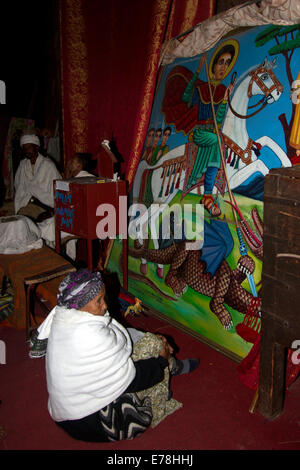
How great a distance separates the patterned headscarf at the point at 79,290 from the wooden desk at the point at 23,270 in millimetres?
1391

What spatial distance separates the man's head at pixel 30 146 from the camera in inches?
188

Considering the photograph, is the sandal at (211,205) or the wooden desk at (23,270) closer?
the sandal at (211,205)

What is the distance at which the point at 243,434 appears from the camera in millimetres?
2385

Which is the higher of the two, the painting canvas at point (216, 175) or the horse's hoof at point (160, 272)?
the painting canvas at point (216, 175)

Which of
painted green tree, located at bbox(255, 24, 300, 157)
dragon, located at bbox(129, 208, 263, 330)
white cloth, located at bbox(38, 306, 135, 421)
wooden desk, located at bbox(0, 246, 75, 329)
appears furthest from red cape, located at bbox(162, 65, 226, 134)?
white cloth, located at bbox(38, 306, 135, 421)

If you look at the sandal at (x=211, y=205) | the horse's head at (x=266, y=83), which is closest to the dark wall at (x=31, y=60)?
the sandal at (x=211, y=205)

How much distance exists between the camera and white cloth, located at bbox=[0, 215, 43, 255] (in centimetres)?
389

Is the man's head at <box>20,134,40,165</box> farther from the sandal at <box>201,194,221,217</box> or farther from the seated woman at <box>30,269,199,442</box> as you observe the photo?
the seated woman at <box>30,269,199,442</box>

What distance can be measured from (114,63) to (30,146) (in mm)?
1465

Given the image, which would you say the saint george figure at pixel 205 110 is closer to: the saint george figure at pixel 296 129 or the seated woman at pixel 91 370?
the saint george figure at pixel 296 129

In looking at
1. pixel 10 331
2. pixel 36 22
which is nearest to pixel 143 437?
pixel 10 331

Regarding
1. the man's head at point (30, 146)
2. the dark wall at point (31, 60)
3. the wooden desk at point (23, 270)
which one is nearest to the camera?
the wooden desk at point (23, 270)

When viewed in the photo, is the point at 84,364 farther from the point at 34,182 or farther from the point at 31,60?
the point at 31,60

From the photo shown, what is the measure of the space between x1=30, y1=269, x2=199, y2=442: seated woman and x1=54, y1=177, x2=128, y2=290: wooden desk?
1573 mm
